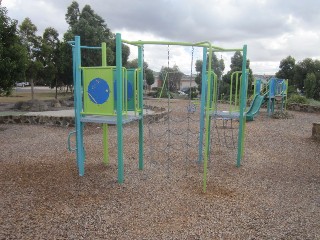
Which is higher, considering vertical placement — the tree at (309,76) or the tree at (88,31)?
the tree at (88,31)

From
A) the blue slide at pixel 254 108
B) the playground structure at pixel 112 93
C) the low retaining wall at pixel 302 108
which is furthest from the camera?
the low retaining wall at pixel 302 108

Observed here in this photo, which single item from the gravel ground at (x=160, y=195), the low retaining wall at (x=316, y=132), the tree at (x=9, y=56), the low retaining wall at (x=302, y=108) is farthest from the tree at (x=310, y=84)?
the tree at (x=9, y=56)

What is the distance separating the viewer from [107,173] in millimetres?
5395

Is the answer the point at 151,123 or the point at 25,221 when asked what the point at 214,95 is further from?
the point at 151,123

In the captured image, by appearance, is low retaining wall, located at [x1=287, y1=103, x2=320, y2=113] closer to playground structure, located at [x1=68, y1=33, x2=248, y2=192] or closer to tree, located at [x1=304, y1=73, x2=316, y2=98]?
tree, located at [x1=304, y1=73, x2=316, y2=98]

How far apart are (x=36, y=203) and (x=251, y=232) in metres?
2.80

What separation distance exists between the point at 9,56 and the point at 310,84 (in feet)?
70.0

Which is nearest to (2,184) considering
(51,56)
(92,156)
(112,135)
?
(92,156)

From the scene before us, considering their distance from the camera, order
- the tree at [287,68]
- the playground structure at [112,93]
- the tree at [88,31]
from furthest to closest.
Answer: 1. the tree at [287,68]
2. the tree at [88,31]
3. the playground structure at [112,93]

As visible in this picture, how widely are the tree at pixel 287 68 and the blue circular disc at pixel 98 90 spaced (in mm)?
26035

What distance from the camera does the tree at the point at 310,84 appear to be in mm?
23359

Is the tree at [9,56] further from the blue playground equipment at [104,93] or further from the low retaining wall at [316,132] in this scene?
the low retaining wall at [316,132]

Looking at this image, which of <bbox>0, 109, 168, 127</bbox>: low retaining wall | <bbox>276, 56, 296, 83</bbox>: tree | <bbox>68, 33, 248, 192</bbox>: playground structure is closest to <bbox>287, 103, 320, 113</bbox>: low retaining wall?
<bbox>276, 56, 296, 83</bbox>: tree

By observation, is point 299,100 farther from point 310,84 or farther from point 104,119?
point 104,119
